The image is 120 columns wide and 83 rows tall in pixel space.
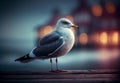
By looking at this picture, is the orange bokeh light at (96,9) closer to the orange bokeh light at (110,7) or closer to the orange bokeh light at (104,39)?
the orange bokeh light at (110,7)

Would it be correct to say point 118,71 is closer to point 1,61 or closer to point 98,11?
point 98,11

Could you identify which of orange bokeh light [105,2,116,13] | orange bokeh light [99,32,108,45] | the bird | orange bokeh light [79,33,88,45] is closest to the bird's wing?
the bird

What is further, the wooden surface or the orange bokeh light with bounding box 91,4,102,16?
the orange bokeh light with bounding box 91,4,102,16

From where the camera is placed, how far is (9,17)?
11.5ft

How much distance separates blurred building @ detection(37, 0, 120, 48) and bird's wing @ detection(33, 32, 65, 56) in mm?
56

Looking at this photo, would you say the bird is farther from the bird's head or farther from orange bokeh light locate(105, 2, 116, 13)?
orange bokeh light locate(105, 2, 116, 13)

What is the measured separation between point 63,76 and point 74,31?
38 cm

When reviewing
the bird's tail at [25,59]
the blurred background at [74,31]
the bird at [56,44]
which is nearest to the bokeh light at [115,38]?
the blurred background at [74,31]

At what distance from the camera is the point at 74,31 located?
3.44 m

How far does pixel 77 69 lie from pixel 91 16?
0.45 meters

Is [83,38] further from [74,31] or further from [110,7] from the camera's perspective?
[110,7]

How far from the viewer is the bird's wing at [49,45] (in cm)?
341

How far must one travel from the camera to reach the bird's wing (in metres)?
3.41

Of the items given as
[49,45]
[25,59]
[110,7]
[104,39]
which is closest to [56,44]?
[49,45]
